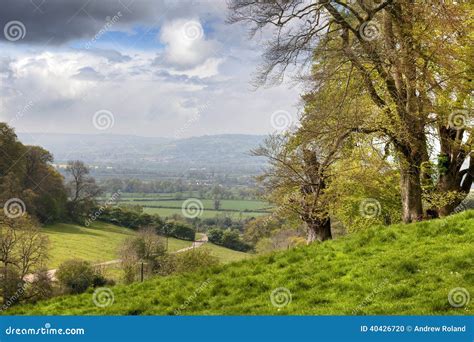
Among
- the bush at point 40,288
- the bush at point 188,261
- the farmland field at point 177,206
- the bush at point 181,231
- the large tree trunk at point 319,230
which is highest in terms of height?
the farmland field at point 177,206

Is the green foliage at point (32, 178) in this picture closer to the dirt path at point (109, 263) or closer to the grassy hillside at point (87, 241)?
the grassy hillside at point (87, 241)

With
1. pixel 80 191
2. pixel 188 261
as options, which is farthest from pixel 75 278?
pixel 80 191

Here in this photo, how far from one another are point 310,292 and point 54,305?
873 cm

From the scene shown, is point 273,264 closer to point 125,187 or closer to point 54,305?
point 54,305

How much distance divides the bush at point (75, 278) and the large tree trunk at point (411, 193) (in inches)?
1127

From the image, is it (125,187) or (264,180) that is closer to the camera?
(264,180)

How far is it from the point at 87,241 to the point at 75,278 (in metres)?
29.7

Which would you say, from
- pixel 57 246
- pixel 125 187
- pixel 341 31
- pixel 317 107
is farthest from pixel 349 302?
pixel 125 187

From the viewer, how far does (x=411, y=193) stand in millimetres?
20188

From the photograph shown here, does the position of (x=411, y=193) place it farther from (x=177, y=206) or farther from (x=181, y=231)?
(x=177, y=206)

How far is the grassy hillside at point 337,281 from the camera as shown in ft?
34.0

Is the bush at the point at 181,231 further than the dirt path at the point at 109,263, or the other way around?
the bush at the point at 181,231

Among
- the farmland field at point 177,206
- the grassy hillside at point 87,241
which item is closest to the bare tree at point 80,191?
the grassy hillside at point 87,241

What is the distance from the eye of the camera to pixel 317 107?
802 inches
